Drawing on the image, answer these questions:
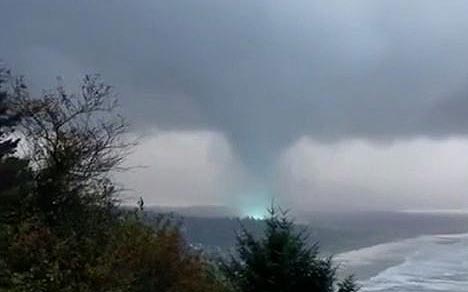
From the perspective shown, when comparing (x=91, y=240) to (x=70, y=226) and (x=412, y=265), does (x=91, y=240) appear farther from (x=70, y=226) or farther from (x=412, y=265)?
(x=412, y=265)

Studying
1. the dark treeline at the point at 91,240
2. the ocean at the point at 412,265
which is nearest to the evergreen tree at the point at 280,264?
the dark treeline at the point at 91,240

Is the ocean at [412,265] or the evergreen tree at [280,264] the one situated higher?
the ocean at [412,265]

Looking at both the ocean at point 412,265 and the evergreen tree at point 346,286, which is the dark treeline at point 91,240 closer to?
the evergreen tree at point 346,286

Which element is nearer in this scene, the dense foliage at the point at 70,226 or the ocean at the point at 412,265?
the dense foliage at the point at 70,226

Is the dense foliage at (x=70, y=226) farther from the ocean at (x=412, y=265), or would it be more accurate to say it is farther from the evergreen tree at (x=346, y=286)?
the ocean at (x=412, y=265)

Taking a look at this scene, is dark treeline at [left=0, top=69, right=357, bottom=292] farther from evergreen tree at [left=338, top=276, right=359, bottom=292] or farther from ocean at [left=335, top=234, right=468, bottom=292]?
ocean at [left=335, top=234, right=468, bottom=292]

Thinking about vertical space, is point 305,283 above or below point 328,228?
below

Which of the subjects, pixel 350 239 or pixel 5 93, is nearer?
pixel 5 93

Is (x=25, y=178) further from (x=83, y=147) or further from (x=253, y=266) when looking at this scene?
(x=253, y=266)

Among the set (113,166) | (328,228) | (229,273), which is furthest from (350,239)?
(229,273)
